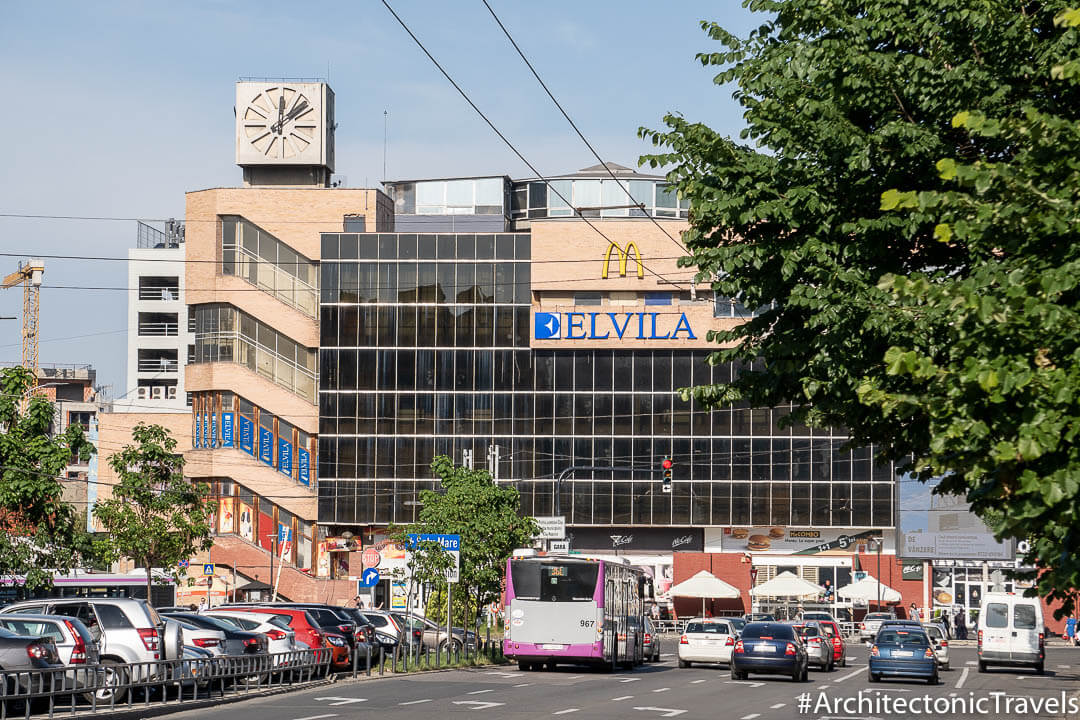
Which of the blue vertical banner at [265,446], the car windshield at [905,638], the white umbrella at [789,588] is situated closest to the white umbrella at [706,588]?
the white umbrella at [789,588]

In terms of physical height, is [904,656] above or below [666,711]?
below

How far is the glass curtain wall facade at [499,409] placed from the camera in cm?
8438

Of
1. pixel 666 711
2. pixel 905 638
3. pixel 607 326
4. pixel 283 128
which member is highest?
pixel 283 128

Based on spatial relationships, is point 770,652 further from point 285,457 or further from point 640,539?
A: point 285,457

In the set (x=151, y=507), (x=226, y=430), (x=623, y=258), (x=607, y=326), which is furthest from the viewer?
(x=607, y=326)

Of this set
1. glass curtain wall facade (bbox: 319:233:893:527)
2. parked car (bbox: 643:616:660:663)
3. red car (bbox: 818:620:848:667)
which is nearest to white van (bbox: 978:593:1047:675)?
red car (bbox: 818:620:848:667)

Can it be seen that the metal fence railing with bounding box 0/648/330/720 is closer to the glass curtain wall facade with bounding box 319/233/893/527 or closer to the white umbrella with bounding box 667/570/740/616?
the white umbrella with bounding box 667/570/740/616

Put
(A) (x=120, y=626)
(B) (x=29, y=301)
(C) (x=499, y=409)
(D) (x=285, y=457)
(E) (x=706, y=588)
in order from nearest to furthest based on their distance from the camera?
(A) (x=120, y=626), (E) (x=706, y=588), (D) (x=285, y=457), (C) (x=499, y=409), (B) (x=29, y=301)

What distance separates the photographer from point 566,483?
84.1 metres

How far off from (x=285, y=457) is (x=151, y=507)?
33.3 meters

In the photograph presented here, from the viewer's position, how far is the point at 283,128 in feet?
291

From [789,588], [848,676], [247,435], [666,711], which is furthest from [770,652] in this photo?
[247,435]

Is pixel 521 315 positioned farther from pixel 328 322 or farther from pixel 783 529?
pixel 783 529

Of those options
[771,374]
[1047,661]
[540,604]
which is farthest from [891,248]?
[1047,661]
